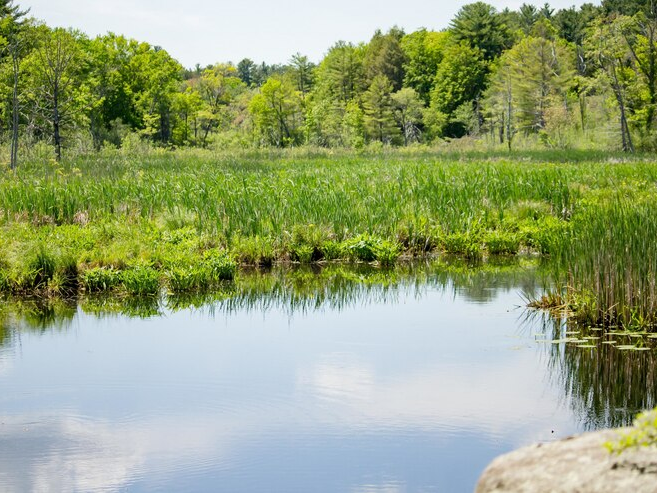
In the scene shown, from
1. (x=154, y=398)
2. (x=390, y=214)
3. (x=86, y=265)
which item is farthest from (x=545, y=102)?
(x=154, y=398)

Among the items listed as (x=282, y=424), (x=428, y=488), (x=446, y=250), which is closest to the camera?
(x=428, y=488)

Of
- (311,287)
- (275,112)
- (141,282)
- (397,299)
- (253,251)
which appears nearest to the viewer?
(397,299)

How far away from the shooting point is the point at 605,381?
809 centimetres

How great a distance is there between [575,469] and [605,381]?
17.6 feet

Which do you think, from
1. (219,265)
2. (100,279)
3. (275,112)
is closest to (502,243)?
(219,265)

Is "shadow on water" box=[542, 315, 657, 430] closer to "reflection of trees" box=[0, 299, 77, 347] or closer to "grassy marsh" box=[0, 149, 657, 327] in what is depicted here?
"grassy marsh" box=[0, 149, 657, 327]

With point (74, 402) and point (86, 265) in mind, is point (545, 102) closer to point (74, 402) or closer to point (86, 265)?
point (86, 265)

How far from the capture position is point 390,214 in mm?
15992

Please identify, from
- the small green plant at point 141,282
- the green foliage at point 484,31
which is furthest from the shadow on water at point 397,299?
the green foliage at point 484,31

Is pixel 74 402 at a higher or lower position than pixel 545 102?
lower

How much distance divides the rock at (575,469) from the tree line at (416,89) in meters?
35.2

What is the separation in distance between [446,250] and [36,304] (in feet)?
24.1

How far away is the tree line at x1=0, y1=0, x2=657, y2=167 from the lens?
49.3 metres

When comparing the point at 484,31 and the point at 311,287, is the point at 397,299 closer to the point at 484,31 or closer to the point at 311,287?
the point at 311,287
